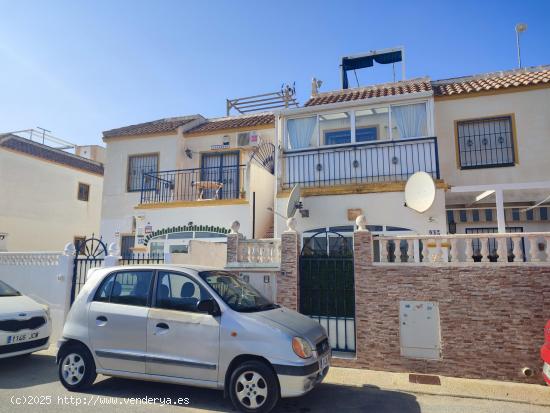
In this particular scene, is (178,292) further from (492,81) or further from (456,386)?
(492,81)

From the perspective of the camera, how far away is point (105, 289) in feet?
19.1

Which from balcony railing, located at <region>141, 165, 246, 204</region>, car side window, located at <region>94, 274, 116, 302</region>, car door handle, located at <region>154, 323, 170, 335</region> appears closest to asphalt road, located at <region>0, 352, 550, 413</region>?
car door handle, located at <region>154, 323, 170, 335</region>

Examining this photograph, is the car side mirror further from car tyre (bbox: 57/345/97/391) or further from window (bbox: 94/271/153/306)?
car tyre (bbox: 57/345/97/391)

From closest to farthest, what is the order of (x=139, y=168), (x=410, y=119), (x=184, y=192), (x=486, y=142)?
(x=410, y=119), (x=486, y=142), (x=184, y=192), (x=139, y=168)

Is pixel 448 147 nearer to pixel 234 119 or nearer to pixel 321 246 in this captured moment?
pixel 321 246

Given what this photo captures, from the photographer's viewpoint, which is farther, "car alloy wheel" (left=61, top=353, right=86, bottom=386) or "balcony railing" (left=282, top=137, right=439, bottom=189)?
"balcony railing" (left=282, top=137, right=439, bottom=189)

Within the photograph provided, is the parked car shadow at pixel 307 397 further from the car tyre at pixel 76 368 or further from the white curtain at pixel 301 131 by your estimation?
the white curtain at pixel 301 131

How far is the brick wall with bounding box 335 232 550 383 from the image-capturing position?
20.7ft

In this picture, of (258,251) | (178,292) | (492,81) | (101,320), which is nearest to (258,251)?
(258,251)

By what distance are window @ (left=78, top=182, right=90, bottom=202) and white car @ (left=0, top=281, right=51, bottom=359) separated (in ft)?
44.4

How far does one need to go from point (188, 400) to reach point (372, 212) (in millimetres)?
6329

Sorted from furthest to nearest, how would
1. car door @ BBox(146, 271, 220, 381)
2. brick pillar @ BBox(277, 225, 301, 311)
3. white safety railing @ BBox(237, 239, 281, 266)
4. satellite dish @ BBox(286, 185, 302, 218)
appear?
satellite dish @ BBox(286, 185, 302, 218) < white safety railing @ BBox(237, 239, 281, 266) < brick pillar @ BBox(277, 225, 301, 311) < car door @ BBox(146, 271, 220, 381)

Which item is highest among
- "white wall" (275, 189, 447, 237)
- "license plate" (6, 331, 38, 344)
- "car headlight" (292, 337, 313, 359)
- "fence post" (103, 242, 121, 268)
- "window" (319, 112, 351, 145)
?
"window" (319, 112, 351, 145)

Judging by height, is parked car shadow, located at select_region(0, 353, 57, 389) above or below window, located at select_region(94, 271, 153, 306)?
below
